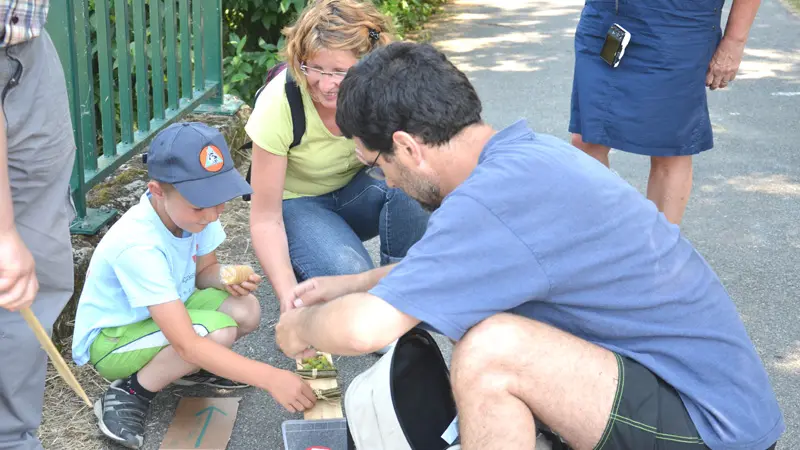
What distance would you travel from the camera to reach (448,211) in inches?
74.0

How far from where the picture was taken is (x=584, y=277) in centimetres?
191

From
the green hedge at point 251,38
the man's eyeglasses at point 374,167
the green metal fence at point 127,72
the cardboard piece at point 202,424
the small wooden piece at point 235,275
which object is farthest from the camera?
the green hedge at point 251,38

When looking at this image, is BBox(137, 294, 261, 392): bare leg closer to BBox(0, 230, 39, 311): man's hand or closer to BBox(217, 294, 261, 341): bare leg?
BBox(217, 294, 261, 341): bare leg

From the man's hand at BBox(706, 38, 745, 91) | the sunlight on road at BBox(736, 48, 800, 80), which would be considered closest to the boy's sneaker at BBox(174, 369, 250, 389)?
the man's hand at BBox(706, 38, 745, 91)

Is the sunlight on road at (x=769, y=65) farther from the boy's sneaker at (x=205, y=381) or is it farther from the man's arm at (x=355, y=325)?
the man's arm at (x=355, y=325)

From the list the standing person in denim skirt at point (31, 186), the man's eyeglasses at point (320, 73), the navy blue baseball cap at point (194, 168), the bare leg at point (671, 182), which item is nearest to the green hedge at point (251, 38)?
the bare leg at point (671, 182)

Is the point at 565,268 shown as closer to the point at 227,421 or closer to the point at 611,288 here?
the point at 611,288

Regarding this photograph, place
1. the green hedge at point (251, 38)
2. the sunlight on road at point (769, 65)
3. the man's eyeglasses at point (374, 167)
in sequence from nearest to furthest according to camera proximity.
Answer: the man's eyeglasses at point (374, 167), the green hedge at point (251, 38), the sunlight on road at point (769, 65)

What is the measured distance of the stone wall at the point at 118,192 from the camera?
314 cm

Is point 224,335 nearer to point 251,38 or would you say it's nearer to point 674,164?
point 674,164

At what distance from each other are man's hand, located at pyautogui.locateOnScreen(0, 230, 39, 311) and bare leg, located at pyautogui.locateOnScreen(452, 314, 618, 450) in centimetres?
91

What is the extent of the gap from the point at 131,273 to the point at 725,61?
7.74ft

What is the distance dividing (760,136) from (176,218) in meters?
4.07

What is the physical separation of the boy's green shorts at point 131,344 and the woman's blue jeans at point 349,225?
47 cm
